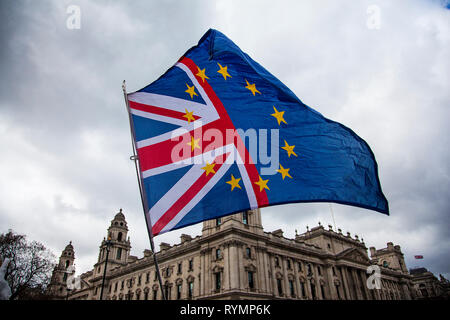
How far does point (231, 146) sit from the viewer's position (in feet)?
24.1

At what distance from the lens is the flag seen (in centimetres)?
664

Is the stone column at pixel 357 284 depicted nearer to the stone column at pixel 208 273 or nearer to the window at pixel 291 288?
the window at pixel 291 288

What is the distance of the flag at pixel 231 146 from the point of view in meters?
6.64

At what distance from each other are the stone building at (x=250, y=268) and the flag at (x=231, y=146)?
28301 millimetres

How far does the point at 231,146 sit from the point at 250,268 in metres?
34.6

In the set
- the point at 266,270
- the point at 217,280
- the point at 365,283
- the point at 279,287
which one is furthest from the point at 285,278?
the point at 365,283

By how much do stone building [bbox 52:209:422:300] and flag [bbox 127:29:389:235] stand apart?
92.9 ft

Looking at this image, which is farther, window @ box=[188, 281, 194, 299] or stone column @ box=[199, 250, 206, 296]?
window @ box=[188, 281, 194, 299]

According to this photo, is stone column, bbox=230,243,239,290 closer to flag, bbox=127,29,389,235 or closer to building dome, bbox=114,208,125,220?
flag, bbox=127,29,389,235

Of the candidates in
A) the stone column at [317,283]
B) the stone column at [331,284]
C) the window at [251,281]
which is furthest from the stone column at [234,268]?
the stone column at [331,284]

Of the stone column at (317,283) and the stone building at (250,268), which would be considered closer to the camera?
the stone building at (250,268)

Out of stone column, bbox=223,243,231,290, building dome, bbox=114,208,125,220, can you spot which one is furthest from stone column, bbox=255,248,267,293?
building dome, bbox=114,208,125,220
